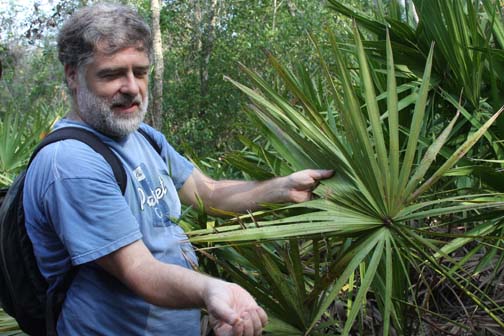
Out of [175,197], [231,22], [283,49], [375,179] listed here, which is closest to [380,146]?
[375,179]

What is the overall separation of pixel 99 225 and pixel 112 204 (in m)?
0.07

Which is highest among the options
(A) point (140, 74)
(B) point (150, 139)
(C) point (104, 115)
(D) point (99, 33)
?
(D) point (99, 33)

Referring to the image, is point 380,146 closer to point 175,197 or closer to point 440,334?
point 175,197

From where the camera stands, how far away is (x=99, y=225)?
6.21ft

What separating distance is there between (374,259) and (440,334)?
42.1 inches

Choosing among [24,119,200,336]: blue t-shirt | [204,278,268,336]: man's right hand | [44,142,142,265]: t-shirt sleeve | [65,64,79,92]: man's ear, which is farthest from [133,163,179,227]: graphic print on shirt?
[204,278,268,336]: man's right hand

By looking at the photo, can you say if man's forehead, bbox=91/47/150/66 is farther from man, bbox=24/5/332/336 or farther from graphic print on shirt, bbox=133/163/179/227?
graphic print on shirt, bbox=133/163/179/227

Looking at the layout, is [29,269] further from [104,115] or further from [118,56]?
[118,56]

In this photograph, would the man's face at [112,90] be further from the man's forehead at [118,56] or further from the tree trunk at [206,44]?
the tree trunk at [206,44]

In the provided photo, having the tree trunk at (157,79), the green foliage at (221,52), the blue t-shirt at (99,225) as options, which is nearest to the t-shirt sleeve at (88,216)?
the blue t-shirt at (99,225)

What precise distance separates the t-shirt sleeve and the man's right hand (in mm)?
466

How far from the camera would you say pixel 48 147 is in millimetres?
1990

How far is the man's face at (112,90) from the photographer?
213 cm

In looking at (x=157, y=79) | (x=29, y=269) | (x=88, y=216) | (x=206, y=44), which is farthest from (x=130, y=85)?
(x=206, y=44)
